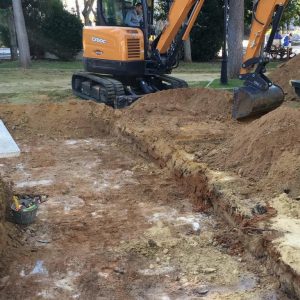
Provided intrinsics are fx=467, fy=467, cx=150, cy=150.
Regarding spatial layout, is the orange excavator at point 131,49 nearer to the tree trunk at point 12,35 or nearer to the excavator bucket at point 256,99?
the excavator bucket at point 256,99

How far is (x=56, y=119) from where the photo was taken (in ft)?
32.6

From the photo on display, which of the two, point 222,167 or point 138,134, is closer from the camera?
point 222,167

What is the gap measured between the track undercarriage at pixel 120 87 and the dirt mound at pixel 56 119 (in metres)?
0.73

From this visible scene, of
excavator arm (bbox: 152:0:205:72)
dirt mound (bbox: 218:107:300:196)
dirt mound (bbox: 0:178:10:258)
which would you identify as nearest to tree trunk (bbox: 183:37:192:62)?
excavator arm (bbox: 152:0:205:72)

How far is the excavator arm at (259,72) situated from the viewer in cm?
788

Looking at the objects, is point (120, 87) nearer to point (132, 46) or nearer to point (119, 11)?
point (132, 46)

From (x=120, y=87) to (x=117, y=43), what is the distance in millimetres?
1011

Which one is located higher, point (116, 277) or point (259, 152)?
point (259, 152)

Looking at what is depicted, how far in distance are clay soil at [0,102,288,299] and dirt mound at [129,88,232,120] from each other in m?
0.33

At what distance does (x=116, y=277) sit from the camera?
409 centimetres

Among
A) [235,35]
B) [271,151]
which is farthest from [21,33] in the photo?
[271,151]

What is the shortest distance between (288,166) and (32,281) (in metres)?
3.14

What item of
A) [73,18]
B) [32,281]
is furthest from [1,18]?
[32,281]

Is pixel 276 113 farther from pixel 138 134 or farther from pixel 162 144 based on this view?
pixel 138 134
